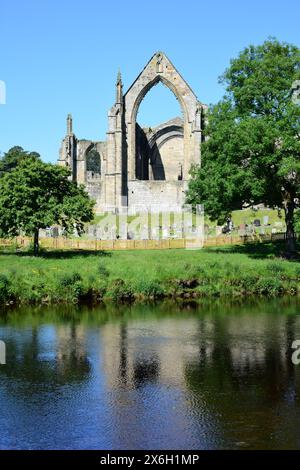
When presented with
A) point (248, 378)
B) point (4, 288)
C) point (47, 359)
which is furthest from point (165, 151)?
point (248, 378)

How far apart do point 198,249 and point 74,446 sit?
3427 centimetres

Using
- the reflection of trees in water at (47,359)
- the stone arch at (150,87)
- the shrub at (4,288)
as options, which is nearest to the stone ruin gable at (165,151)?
the stone arch at (150,87)

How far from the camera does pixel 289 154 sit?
39.4 metres

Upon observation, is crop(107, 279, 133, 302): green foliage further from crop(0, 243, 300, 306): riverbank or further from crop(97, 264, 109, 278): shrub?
crop(97, 264, 109, 278): shrub

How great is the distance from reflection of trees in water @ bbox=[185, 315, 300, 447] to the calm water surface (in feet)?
0.10

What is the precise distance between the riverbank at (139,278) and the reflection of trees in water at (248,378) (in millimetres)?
8367

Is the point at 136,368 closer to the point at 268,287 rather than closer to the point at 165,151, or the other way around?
the point at 268,287

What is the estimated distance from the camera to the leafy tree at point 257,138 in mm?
39094

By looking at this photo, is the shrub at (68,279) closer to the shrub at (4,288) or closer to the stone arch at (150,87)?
the shrub at (4,288)

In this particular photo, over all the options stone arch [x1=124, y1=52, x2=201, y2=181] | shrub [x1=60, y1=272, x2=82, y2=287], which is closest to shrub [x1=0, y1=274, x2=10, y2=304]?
shrub [x1=60, y1=272, x2=82, y2=287]

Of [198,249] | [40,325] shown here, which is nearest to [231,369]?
[40,325]

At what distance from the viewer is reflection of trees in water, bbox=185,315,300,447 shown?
14.2m

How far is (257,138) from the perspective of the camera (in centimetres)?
3916
